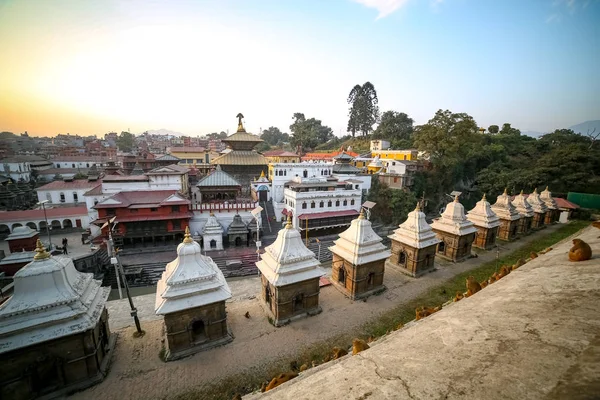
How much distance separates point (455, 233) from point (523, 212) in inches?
474

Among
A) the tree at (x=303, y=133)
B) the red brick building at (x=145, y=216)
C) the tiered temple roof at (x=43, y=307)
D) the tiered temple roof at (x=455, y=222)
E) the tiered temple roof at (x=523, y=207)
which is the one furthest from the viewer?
the tree at (x=303, y=133)

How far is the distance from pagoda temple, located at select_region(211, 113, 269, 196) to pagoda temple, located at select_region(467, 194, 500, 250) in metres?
27.2

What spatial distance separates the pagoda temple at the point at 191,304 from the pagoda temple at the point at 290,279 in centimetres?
237

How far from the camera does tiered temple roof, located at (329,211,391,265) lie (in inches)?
572

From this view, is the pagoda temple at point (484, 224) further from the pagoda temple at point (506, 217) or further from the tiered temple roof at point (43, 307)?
the tiered temple roof at point (43, 307)

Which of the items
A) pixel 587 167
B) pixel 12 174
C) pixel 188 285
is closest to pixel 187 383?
pixel 188 285

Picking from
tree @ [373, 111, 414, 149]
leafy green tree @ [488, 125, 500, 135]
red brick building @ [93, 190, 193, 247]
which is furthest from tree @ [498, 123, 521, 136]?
red brick building @ [93, 190, 193, 247]

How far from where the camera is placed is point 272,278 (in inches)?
488

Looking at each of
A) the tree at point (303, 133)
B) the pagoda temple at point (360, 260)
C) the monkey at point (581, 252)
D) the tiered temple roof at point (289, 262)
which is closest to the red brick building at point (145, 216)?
the tiered temple roof at point (289, 262)

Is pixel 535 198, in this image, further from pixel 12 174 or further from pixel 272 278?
pixel 12 174

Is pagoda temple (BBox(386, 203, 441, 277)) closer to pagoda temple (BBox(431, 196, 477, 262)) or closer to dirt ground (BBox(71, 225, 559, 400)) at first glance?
dirt ground (BBox(71, 225, 559, 400))

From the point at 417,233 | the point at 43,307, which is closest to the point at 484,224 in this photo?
the point at 417,233

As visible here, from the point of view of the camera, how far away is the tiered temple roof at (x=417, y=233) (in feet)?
56.6

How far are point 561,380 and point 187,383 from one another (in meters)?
10.9
